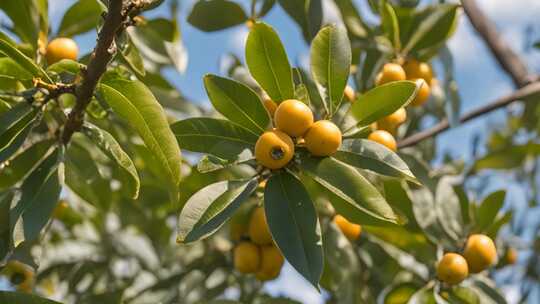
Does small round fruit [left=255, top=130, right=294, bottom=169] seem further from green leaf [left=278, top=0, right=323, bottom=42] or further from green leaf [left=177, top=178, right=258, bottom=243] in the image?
green leaf [left=278, top=0, right=323, bottom=42]

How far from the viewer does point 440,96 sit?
252 centimetres

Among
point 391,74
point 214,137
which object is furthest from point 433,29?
point 214,137

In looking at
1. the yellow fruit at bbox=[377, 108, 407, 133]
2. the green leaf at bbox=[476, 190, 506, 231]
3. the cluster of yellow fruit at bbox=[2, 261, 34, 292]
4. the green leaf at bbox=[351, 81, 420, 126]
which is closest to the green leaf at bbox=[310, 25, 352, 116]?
the green leaf at bbox=[351, 81, 420, 126]

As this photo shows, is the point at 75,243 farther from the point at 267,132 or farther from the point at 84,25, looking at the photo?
the point at 267,132

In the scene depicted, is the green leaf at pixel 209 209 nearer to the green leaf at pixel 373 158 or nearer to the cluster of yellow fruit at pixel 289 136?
the cluster of yellow fruit at pixel 289 136

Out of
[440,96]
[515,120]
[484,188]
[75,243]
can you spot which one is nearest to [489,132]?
[515,120]

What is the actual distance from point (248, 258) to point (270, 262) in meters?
0.06

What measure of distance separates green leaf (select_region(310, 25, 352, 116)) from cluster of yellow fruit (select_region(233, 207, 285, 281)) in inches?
19.8

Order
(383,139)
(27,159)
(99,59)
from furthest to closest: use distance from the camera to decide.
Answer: (27,159)
(383,139)
(99,59)

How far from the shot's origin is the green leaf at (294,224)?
1357 millimetres

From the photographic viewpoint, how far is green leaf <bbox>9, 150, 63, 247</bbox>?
4.57 feet

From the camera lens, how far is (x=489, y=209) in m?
1.96

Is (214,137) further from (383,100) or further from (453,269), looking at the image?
(453,269)

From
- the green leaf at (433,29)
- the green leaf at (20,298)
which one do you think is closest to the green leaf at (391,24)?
the green leaf at (433,29)
